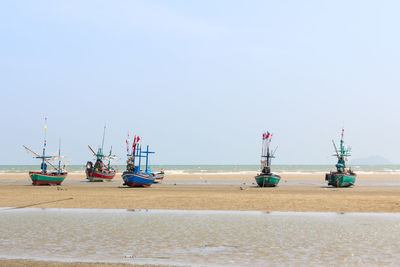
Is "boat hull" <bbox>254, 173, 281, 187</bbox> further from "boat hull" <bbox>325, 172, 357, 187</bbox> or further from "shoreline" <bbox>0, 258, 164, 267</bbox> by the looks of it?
"shoreline" <bbox>0, 258, 164, 267</bbox>

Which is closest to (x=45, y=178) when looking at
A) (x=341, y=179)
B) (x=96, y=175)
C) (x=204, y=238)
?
(x=96, y=175)

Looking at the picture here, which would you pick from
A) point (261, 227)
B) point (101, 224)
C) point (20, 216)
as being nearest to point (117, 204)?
point (20, 216)

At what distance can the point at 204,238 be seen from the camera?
1811cm

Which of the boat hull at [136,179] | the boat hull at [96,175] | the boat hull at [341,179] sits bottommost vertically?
the boat hull at [96,175]

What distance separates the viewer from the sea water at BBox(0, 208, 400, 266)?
46.8 feet

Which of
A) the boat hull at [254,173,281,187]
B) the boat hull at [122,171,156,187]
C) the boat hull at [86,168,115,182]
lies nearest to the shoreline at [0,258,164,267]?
the boat hull at [122,171,156,187]

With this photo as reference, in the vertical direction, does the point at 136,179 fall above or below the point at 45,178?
above

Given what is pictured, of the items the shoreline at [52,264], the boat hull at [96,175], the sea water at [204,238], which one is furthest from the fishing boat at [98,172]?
the shoreline at [52,264]

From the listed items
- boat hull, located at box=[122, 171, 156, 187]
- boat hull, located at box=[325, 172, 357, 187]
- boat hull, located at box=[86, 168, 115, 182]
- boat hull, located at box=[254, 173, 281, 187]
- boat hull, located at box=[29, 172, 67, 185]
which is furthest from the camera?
boat hull, located at box=[86, 168, 115, 182]

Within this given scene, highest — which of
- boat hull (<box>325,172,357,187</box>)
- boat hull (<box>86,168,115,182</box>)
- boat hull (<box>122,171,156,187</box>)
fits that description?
boat hull (<box>325,172,357,187</box>)

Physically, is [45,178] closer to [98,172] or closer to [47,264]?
[98,172]

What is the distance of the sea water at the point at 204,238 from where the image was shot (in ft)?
46.8

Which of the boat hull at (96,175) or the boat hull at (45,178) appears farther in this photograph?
the boat hull at (96,175)

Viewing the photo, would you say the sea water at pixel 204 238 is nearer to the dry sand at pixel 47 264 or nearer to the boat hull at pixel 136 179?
the dry sand at pixel 47 264
